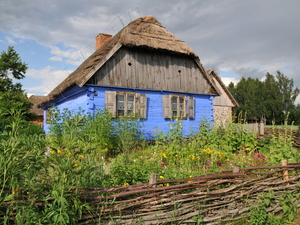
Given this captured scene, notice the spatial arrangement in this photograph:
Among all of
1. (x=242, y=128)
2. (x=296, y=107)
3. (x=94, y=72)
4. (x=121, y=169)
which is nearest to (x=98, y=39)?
(x=94, y=72)

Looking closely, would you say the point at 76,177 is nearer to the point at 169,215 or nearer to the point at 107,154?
the point at 169,215

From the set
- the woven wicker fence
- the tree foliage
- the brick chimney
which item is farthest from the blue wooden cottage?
the tree foliage

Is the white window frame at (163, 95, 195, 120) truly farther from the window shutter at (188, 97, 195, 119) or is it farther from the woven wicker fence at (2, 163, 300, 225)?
the woven wicker fence at (2, 163, 300, 225)

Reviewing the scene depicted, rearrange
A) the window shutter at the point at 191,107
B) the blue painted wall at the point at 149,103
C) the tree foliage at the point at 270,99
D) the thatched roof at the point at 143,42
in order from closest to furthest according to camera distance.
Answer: the blue painted wall at the point at 149,103
the thatched roof at the point at 143,42
the window shutter at the point at 191,107
the tree foliage at the point at 270,99

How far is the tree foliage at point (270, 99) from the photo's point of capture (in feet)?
137

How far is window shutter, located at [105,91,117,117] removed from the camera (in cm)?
962

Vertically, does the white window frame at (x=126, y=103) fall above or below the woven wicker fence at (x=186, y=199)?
above

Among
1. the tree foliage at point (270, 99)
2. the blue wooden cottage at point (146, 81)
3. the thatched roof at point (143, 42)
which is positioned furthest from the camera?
the tree foliage at point (270, 99)

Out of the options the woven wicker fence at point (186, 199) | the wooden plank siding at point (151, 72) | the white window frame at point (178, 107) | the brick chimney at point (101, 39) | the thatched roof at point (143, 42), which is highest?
the brick chimney at point (101, 39)

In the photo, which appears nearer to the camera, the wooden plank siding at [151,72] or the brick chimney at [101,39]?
the wooden plank siding at [151,72]

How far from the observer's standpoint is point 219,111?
2094cm

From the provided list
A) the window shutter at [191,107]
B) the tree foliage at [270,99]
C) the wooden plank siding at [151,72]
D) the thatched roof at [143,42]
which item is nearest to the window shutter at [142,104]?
the wooden plank siding at [151,72]

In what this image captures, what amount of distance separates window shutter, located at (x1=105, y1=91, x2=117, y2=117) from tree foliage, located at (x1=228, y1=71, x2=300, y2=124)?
1363 inches

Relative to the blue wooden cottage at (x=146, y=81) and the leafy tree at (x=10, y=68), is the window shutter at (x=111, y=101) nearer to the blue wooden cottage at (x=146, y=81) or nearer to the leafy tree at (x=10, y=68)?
the blue wooden cottage at (x=146, y=81)
